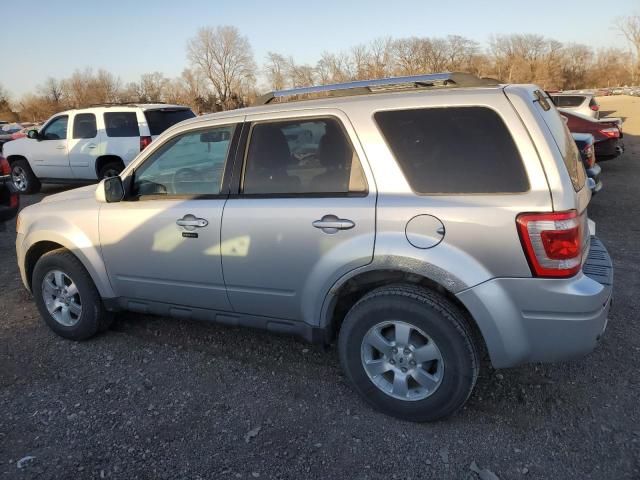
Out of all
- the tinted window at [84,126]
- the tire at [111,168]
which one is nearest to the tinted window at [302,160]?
the tire at [111,168]

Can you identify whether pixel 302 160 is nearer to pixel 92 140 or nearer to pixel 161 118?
pixel 161 118

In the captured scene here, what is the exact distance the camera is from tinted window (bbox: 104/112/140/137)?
374 inches

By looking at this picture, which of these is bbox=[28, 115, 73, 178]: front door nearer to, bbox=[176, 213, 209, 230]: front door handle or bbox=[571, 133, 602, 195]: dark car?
bbox=[176, 213, 209, 230]: front door handle

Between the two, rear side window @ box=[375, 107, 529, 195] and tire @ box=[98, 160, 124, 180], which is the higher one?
rear side window @ box=[375, 107, 529, 195]

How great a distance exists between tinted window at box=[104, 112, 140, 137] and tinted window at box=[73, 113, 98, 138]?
0.38m

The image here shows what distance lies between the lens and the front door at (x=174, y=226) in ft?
10.8

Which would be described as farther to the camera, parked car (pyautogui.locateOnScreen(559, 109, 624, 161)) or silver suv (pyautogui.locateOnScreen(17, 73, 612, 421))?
parked car (pyautogui.locateOnScreen(559, 109, 624, 161))

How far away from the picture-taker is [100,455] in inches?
107

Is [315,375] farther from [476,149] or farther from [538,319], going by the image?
[476,149]

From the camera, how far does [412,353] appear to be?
109 inches

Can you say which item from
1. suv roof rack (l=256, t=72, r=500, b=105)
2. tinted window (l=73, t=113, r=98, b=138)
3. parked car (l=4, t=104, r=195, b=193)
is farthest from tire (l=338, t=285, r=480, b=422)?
tinted window (l=73, t=113, r=98, b=138)

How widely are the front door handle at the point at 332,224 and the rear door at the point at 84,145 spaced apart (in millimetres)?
8291

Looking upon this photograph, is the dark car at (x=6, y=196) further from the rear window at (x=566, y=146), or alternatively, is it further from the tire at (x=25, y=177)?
the rear window at (x=566, y=146)

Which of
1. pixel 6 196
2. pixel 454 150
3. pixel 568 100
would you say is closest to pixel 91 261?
pixel 454 150
